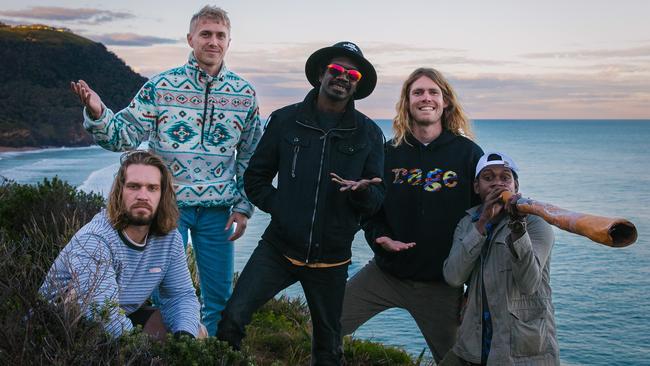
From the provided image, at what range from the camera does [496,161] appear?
15.7 ft

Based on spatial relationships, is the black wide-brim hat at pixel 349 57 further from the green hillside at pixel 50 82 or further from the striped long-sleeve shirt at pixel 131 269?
the green hillside at pixel 50 82

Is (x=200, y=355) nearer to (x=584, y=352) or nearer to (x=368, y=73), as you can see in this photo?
(x=368, y=73)

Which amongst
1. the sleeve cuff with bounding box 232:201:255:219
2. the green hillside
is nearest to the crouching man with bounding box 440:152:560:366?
the sleeve cuff with bounding box 232:201:255:219

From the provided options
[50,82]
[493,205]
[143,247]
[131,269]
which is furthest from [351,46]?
[50,82]

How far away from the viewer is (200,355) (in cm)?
330

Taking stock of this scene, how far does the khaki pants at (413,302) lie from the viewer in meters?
5.33

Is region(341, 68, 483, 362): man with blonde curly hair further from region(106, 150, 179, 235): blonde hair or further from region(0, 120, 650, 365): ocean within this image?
region(0, 120, 650, 365): ocean

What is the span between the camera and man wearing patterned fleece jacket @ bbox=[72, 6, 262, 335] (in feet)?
17.3

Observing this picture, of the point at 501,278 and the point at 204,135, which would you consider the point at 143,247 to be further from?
the point at 501,278

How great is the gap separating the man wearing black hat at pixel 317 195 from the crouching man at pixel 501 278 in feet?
2.38

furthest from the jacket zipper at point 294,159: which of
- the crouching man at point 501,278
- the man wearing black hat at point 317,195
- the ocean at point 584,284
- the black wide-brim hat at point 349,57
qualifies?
the ocean at point 584,284

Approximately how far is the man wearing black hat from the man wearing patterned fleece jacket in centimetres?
59

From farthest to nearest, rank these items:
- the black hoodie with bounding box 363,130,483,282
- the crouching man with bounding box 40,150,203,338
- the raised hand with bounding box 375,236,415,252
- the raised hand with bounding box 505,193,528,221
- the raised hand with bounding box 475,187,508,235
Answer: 1. the black hoodie with bounding box 363,130,483,282
2. the raised hand with bounding box 375,236,415,252
3. the raised hand with bounding box 475,187,508,235
4. the crouching man with bounding box 40,150,203,338
5. the raised hand with bounding box 505,193,528,221

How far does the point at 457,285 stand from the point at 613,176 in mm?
66502
